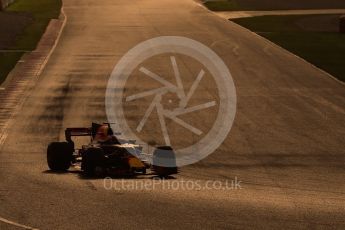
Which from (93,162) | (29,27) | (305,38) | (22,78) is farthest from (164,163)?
(29,27)

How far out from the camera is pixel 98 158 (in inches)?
806

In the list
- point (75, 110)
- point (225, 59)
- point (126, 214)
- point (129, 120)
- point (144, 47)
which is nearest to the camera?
point (126, 214)

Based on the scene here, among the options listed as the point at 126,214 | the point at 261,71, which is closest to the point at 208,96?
the point at 261,71

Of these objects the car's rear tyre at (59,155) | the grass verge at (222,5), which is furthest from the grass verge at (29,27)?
the car's rear tyre at (59,155)

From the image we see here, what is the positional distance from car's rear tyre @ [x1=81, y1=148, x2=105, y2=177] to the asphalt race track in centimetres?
34

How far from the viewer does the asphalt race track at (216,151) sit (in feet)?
52.6

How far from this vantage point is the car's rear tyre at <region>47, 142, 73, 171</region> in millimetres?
21641

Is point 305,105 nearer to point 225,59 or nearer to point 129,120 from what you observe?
point 129,120

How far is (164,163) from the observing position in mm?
20766

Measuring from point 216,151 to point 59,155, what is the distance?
626 cm

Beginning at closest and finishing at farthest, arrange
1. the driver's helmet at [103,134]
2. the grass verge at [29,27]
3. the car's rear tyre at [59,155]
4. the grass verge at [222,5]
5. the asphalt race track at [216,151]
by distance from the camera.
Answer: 1. the asphalt race track at [216,151]
2. the car's rear tyre at [59,155]
3. the driver's helmet at [103,134]
4. the grass verge at [29,27]
5. the grass verge at [222,5]

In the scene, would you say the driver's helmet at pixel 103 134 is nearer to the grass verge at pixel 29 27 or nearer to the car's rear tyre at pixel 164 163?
the car's rear tyre at pixel 164 163

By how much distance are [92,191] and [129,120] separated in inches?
542

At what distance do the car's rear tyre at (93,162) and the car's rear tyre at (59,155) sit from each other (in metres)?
1.08
